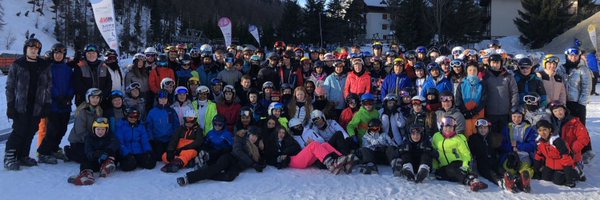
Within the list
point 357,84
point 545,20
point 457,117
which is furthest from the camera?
point 545,20

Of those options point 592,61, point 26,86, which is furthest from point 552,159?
point 592,61

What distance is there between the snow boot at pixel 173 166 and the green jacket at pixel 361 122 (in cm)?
260

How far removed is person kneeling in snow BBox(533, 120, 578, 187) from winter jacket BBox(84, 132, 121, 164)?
224 inches

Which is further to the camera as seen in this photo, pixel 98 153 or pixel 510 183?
pixel 98 153

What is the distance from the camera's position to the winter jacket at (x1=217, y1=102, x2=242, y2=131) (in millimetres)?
7539

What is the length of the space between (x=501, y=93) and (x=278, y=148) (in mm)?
3382

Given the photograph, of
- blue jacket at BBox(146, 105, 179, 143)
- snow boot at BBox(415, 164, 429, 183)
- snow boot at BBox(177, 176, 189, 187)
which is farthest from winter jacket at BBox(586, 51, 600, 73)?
snow boot at BBox(177, 176, 189, 187)

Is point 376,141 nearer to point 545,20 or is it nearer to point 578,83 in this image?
point 578,83

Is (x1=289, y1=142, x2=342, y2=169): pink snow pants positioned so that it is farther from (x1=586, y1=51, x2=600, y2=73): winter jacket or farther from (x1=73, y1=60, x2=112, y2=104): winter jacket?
(x1=586, y1=51, x2=600, y2=73): winter jacket

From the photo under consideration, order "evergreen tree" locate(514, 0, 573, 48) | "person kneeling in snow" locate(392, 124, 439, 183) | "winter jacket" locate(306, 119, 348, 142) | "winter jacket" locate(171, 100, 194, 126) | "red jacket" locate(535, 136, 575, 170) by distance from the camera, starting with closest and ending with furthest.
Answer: "red jacket" locate(535, 136, 575, 170) → "person kneeling in snow" locate(392, 124, 439, 183) → "winter jacket" locate(306, 119, 348, 142) → "winter jacket" locate(171, 100, 194, 126) → "evergreen tree" locate(514, 0, 573, 48)

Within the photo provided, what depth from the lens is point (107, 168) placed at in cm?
596

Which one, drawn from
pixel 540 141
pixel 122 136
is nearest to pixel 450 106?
pixel 540 141

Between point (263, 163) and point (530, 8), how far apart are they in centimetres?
4066

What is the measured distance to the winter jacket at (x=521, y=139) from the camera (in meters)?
6.21
